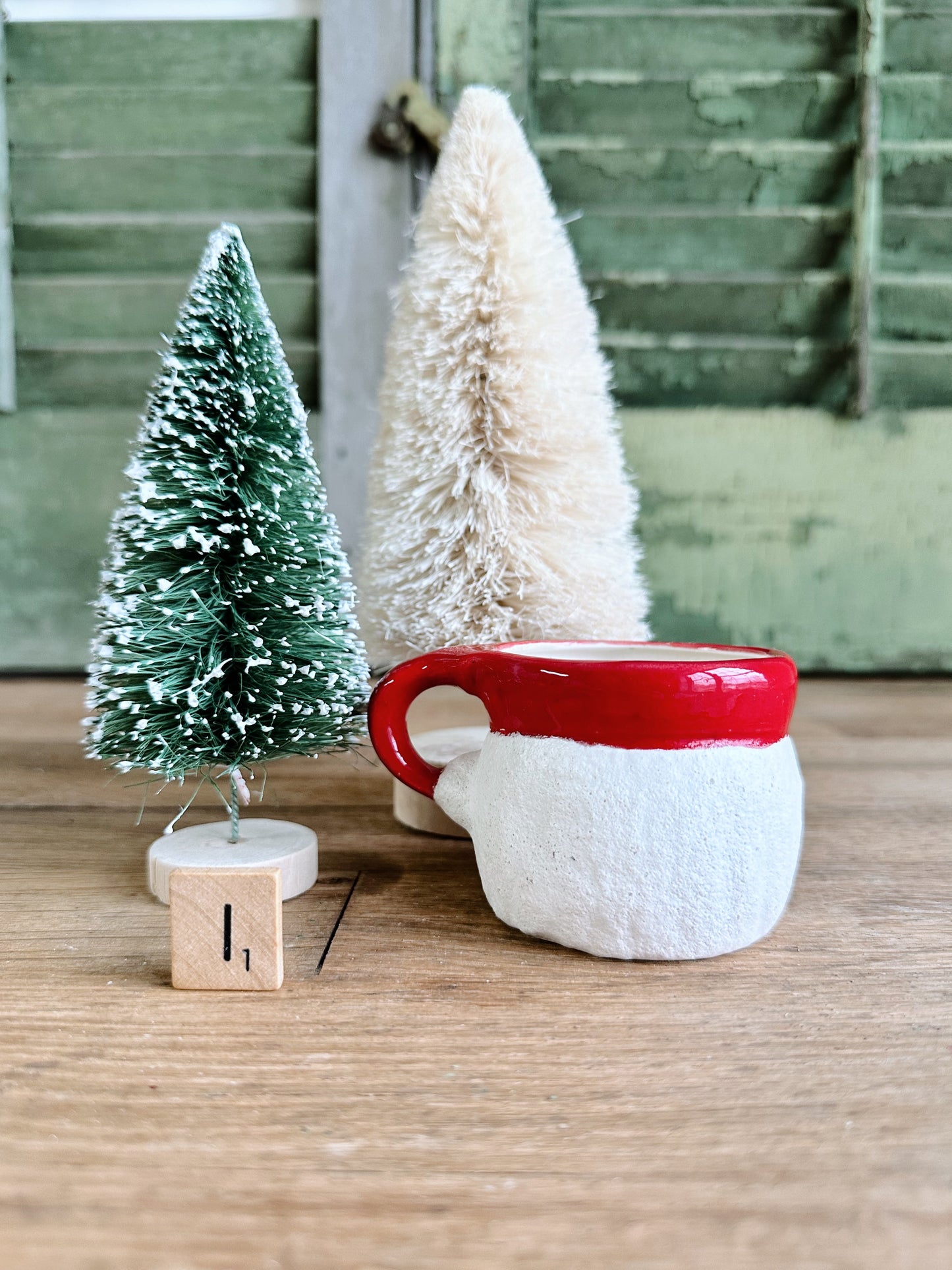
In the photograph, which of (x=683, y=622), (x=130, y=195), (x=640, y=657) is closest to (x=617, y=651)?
(x=640, y=657)

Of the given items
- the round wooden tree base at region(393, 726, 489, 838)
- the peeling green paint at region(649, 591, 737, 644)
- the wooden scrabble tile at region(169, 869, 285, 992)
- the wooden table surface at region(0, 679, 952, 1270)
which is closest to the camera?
the wooden table surface at region(0, 679, 952, 1270)

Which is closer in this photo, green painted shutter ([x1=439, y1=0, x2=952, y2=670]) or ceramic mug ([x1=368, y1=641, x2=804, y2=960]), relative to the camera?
ceramic mug ([x1=368, y1=641, x2=804, y2=960])

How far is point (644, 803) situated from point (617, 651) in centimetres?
16

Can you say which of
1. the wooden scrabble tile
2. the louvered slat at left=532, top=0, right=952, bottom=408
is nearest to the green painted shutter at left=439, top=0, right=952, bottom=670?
the louvered slat at left=532, top=0, right=952, bottom=408

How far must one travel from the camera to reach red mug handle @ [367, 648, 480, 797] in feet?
1.60

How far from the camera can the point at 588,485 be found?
0.67 meters

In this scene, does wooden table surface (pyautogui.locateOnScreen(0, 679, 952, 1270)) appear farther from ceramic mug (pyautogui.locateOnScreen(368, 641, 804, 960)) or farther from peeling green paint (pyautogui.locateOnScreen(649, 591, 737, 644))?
peeling green paint (pyautogui.locateOnScreen(649, 591, 737, 644))

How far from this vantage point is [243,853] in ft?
1.68

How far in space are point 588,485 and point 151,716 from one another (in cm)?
33

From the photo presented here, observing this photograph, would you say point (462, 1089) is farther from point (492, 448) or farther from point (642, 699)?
point (492, 448)

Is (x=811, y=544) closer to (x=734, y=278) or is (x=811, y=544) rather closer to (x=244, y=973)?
(x=734, y=278)

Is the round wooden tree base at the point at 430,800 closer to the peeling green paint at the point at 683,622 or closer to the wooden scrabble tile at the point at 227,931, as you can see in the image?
the wooden scrabble tile at the point at 227,931

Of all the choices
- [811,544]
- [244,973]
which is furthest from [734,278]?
[244,973]

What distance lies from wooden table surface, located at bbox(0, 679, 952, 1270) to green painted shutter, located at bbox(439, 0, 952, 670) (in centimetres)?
73
